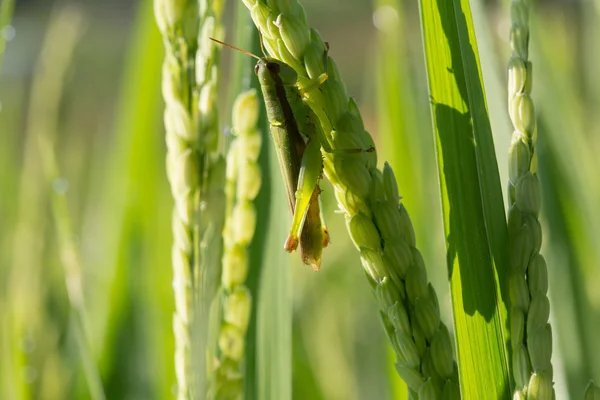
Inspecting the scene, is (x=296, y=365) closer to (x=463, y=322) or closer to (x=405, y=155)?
(x=405, y=155)

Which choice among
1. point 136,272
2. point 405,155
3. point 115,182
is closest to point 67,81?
point 115,182

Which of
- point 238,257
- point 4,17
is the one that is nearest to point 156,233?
point 4,17

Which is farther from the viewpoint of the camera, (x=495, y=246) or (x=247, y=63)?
(x=247, y=63)

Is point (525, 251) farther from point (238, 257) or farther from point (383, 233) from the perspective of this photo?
point (238, 257)

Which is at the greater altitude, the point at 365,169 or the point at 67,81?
the point at 67,81

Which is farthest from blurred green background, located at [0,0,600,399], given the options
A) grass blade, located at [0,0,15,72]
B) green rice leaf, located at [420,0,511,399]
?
green rice leaf, located at [420,0,511,399]
